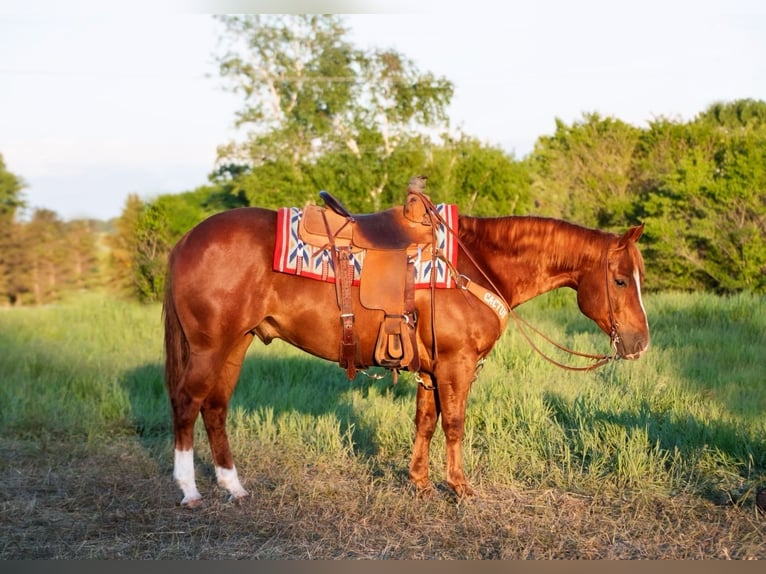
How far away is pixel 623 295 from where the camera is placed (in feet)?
15.1

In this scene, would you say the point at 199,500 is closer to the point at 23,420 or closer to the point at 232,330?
the point at 232,330

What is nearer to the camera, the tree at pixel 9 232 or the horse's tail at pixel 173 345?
the horse's tail at pixel 173 345

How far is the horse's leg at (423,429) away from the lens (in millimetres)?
4801

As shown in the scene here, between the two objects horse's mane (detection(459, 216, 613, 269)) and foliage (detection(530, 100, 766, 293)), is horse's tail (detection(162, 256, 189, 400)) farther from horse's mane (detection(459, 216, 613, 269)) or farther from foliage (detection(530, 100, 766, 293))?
foliage (detection(530, 100, 766, 293))

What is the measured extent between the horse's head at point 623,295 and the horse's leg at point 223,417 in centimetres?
230

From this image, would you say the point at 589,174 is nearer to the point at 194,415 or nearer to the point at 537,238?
the point at 537,238

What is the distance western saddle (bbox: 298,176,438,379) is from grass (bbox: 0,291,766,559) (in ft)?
3.02

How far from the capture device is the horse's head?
4562 mm

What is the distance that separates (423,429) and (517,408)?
1.64m

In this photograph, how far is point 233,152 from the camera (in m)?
21.6

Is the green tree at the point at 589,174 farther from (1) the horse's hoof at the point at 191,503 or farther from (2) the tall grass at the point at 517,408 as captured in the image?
(1) the horse's hoof at the point at 191,503

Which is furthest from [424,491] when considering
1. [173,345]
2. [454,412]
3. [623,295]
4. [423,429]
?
[173,345]

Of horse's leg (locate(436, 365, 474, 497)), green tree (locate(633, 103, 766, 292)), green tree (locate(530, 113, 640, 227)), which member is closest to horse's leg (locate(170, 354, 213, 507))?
horse's leg (locate(436, 365, 474, 497))

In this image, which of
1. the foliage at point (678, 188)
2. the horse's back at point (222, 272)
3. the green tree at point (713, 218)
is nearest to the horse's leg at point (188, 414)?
the horse's back at point (222, 272)
